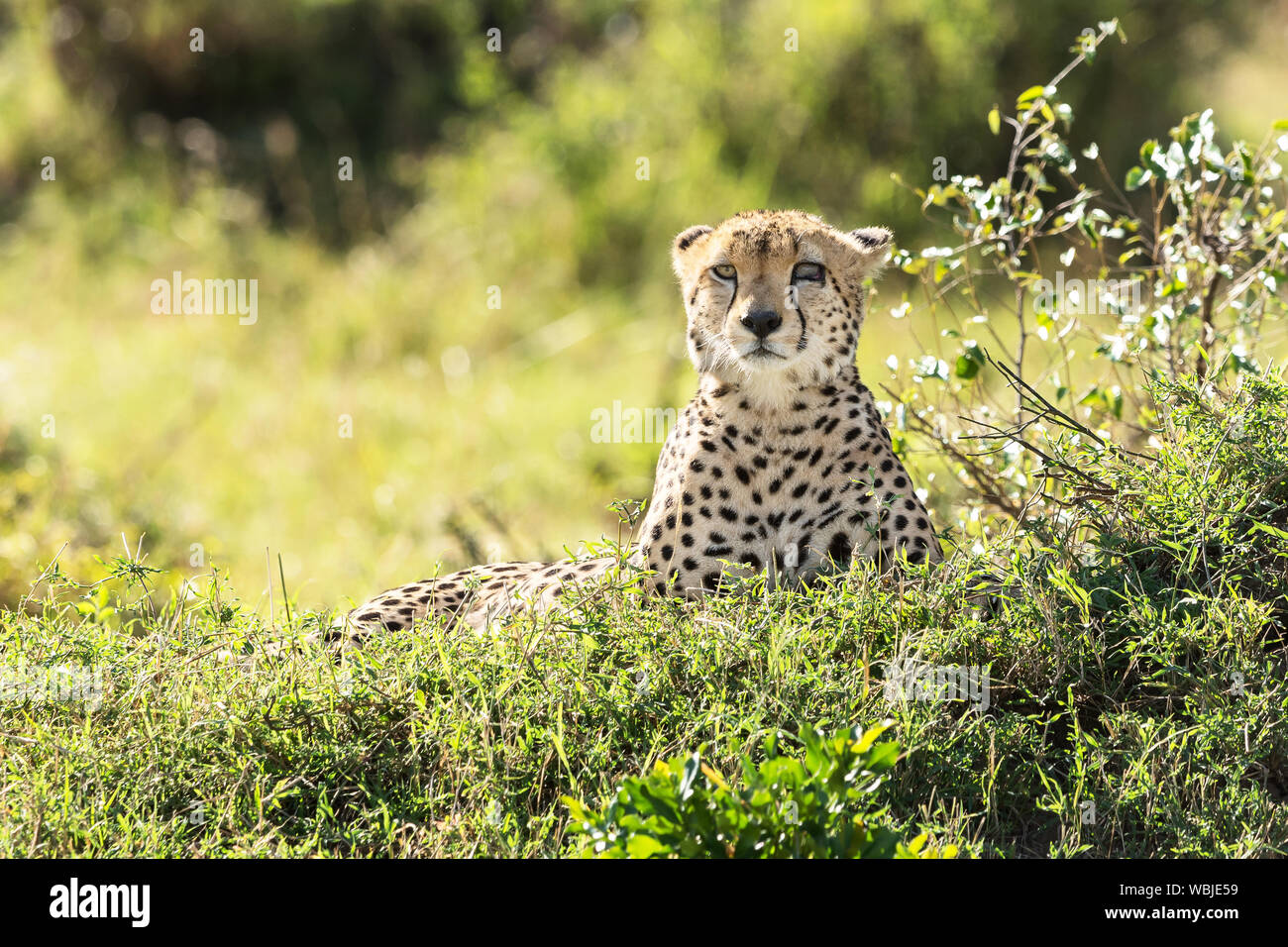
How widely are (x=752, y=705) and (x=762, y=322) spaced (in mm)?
1155

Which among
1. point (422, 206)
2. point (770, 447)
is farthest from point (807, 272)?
point (422, 206)

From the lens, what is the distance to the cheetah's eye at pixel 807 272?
417 cm

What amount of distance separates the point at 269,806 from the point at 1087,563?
2012mm

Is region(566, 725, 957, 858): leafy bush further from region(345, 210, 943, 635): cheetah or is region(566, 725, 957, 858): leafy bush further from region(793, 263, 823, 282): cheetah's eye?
region(793, 263, 823, 282): cheetah's eye

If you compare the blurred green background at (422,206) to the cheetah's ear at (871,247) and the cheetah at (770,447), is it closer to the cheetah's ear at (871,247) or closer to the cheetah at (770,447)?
the cheetah at (770,447)

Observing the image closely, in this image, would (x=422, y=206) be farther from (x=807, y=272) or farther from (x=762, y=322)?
(x=762, y=322)

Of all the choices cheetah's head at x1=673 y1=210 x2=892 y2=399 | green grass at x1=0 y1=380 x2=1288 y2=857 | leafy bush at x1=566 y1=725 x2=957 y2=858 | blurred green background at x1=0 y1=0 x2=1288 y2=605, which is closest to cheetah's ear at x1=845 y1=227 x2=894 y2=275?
cheetah's head at x1=673 y1=210 x2=892 y2=399

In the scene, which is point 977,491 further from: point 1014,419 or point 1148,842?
point 1148,842

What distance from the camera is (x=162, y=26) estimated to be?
12.5m

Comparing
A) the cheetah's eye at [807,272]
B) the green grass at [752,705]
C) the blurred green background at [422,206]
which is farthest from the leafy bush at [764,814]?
the blurred green background at [422,206]

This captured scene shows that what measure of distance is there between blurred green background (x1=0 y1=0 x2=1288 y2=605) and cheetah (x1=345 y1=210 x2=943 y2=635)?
2.30 meters

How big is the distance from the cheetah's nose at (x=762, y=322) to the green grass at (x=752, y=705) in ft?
2.42

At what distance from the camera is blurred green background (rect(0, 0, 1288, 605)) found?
7797 mm
